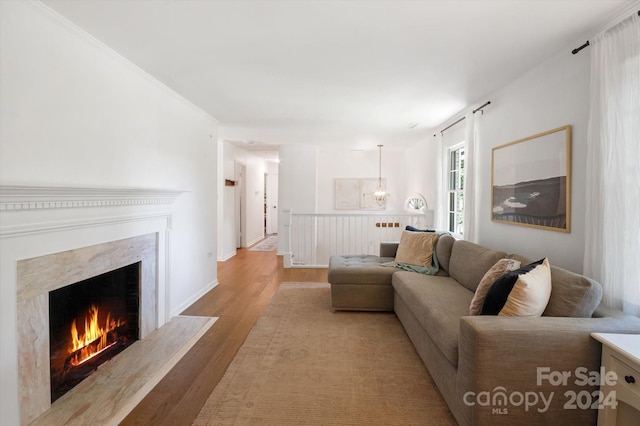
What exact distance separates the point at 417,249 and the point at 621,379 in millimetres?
2343

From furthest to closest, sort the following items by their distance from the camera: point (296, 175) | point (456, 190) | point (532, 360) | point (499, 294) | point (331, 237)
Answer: point (331, 237) → point (296, 175) → point (456, 190) → point (499, 294) → point (532, 360)

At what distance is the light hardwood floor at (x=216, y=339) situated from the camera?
1923 mm

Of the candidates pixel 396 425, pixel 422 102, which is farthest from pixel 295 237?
pixel 396 425

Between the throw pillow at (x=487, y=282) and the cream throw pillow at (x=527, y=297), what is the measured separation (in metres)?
0.23

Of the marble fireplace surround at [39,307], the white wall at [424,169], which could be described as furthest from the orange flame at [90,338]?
the white wall at [424,169]

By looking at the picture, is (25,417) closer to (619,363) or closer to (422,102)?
(619,363)

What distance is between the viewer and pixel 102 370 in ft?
7.60

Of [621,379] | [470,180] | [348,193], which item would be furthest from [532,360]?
[348,193]

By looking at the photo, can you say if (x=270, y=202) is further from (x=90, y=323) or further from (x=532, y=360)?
(x=532, y=360)

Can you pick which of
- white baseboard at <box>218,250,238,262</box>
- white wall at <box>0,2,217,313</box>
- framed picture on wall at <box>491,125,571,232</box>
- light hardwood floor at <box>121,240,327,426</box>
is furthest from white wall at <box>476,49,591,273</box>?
white baseboard at <box>218,250,238,262</box>

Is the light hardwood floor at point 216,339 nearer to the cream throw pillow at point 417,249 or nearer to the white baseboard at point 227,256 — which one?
the white baseboard at point 227,256

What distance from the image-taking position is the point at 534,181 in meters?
2.75

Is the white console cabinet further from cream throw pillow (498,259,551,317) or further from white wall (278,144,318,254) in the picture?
white wall (278,144,318,254)

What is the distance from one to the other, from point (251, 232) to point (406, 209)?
4349 mm
